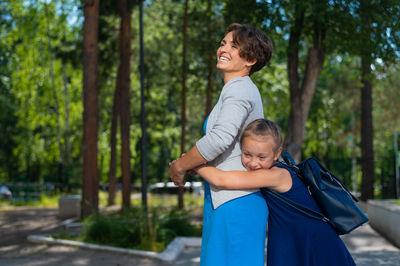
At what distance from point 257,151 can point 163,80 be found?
81.0ft

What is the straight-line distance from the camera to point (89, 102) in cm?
1432

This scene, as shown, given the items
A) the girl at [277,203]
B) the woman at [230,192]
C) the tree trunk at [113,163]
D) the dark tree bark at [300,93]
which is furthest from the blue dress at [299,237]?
the tree trunk at [113,163]

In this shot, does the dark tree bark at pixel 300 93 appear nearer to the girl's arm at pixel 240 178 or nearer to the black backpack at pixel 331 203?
the black backpack at pixel 331 203

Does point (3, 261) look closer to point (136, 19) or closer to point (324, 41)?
point (324, 41)

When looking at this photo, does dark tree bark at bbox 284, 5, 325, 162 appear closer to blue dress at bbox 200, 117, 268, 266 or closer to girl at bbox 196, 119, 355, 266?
girl at bbox 196, 119, 355, 266

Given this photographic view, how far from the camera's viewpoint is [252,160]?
2602 millimetres

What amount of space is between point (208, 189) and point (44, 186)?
93.0 feet

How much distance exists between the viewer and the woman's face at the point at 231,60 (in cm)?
277

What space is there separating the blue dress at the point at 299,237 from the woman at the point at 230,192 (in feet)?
0.40

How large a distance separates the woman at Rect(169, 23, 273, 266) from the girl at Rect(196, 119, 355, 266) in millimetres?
64

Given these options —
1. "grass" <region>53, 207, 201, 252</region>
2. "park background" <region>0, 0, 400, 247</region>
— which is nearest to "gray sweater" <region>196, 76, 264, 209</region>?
"park background" <region>0, 0, 400, 247</region>

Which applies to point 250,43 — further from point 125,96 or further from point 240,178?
point 125,96

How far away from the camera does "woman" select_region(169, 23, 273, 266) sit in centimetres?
250

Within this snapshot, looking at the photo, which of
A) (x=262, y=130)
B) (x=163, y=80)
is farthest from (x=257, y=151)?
(x=163, y=80)
